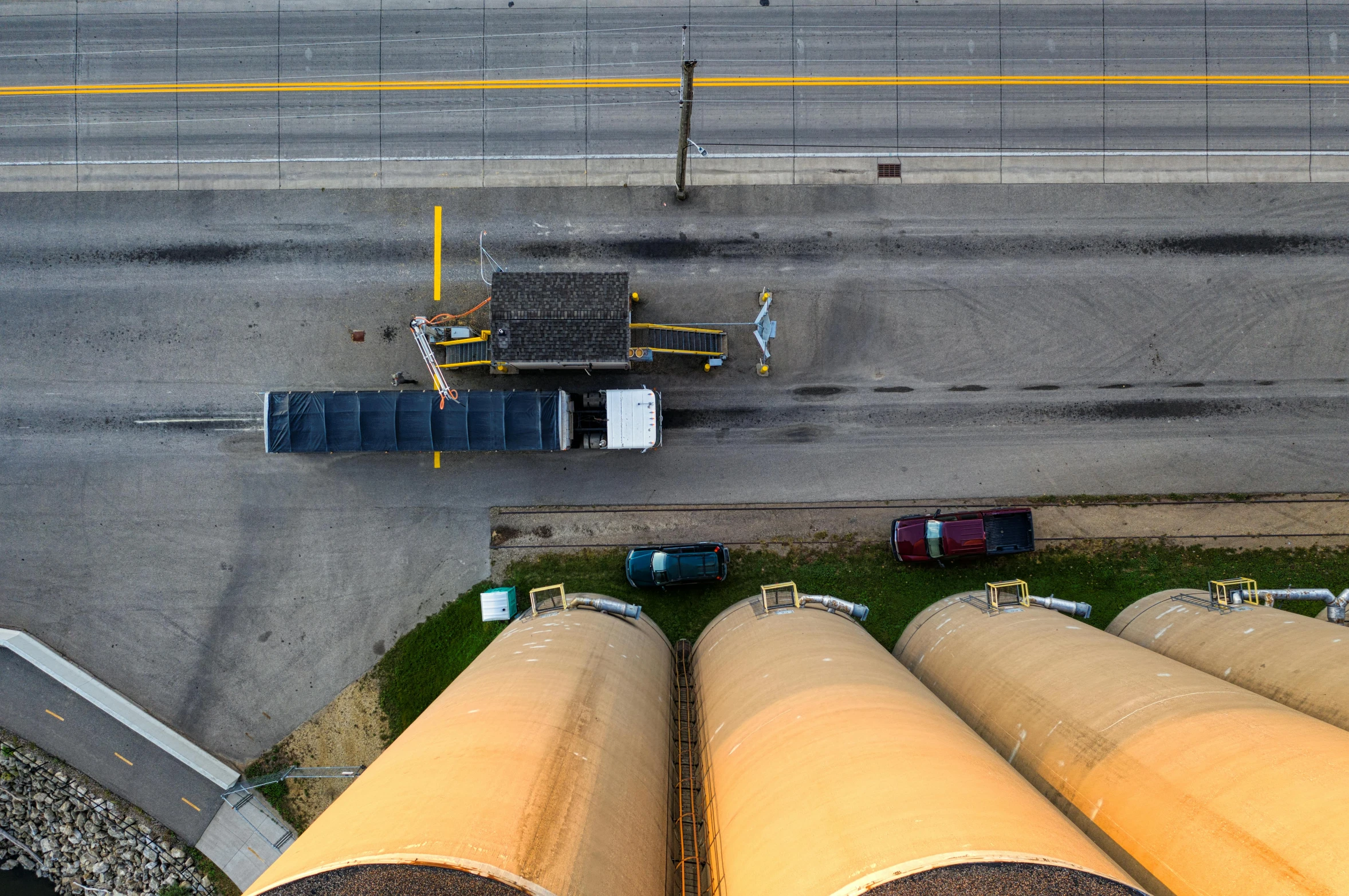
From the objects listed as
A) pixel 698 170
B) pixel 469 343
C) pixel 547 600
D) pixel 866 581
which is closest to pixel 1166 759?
pixel 866 581

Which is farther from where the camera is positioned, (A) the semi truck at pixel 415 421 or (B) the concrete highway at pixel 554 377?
(B) the concrete highway at pixel 554 377

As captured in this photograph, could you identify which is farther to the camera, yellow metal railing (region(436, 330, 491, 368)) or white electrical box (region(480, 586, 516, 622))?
yellow metal railing (region(436, 330, 491, 368))

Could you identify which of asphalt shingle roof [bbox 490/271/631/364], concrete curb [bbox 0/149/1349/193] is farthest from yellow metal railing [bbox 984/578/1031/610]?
concrete curb [bbox 0/149/1349/193]

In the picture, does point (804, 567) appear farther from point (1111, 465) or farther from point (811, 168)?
point (811, 168)

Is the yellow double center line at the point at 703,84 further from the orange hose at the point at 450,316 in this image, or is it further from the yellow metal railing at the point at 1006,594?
the yellow metal railing at the point at 1006,594

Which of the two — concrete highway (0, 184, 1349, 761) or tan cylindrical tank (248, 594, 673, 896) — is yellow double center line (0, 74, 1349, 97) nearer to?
concrete highway (0, 184, 1349, 761)

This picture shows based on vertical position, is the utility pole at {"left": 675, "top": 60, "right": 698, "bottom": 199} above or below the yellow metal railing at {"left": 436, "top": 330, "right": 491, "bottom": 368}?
above

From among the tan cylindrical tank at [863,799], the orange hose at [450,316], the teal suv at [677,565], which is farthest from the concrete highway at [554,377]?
the tan cylindrical tank at [863,799]

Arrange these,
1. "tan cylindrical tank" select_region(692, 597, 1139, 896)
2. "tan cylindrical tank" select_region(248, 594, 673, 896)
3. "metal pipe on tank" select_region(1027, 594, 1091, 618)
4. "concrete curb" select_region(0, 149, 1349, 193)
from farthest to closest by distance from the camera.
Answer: "concrete curb" select_region(0, 149, 1349, 193) < "metal pipe on tank" select_region(1027, 594, 1091, 618) < "tan cylindrical tank" select_region(248, 594, 673, 896) < "tan cylindrical tank" select_region(692, 597, 1139, 896)
